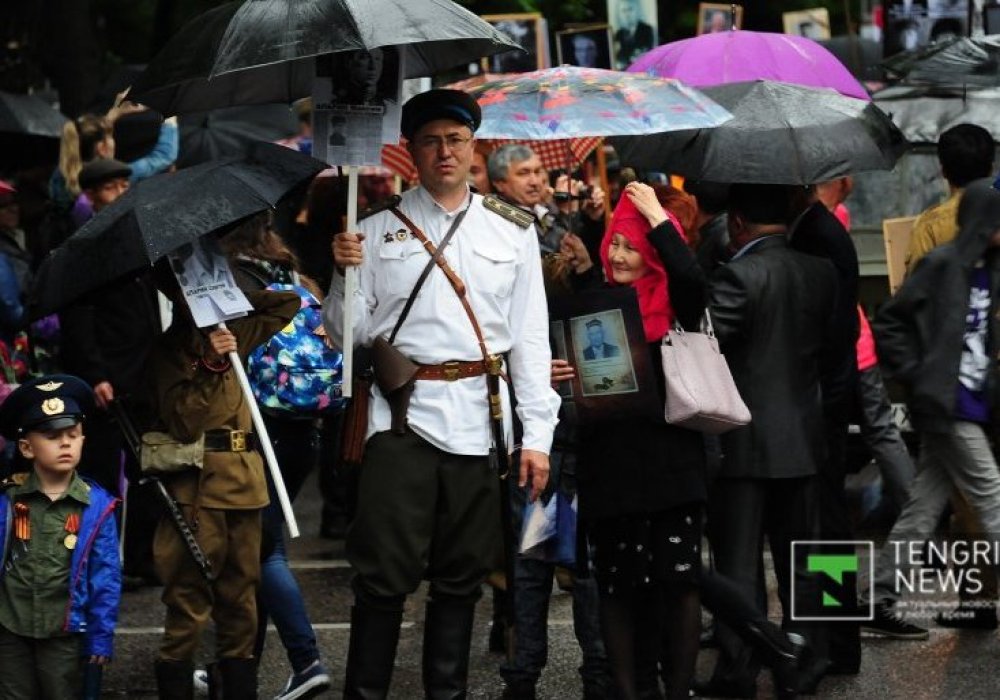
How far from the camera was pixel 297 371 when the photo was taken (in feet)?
23.3

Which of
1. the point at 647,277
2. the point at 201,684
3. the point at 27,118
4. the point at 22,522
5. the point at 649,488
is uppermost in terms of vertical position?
the point at 27,118

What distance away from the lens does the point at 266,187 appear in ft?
19.8

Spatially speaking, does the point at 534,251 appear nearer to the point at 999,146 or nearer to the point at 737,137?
the point at 737,137

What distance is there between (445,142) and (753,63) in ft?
8.23

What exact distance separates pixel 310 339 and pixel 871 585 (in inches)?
113

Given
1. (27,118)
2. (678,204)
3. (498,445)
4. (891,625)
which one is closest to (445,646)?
(498,445)

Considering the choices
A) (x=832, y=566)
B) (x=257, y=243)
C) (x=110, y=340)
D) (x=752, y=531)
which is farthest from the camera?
(x=110, y=340)

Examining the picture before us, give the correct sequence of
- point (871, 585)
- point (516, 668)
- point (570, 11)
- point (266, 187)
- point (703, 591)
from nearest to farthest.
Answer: point (266, 187)
point (703, 591)
point (516, 668)
point (871, 585)
point (570, 11)

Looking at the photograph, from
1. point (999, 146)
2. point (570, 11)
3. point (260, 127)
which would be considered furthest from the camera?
point (570, 11)

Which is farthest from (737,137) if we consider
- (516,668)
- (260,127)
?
(260,127)

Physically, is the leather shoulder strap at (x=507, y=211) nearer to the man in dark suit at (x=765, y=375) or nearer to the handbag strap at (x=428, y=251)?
the handbag strap at (x=428, y=251)

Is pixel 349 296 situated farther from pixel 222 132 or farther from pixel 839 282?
pixel 222 132

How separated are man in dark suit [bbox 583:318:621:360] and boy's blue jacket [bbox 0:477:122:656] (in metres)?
1.78

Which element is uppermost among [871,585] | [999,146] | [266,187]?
[266,187]
